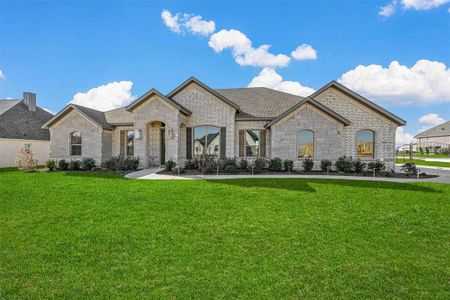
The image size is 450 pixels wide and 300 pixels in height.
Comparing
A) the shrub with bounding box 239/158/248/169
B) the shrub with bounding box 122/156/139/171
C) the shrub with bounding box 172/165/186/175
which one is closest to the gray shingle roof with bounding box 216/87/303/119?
the shrub with bounding box 239/158/248/169

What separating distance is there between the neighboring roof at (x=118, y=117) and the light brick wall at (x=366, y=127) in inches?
546

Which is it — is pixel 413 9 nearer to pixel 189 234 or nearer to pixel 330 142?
pixel 330 142

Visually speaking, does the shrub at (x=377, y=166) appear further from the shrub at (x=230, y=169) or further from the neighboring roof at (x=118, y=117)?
the neighboring roof at (x=118, y=117)

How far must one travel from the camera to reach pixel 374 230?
6.47 meters

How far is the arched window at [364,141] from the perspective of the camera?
17891 mm

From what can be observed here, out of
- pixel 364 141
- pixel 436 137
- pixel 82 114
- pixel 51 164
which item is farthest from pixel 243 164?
pixel 436 137

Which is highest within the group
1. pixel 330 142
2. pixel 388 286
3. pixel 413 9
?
pixel 413 9

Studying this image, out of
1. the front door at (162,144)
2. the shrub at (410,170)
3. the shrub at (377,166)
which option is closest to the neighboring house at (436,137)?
the shrub at (410,170)

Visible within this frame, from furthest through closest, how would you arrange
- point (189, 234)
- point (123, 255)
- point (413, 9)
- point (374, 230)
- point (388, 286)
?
point (413, 9), point (374, 230), point (189, 234), point (123, 255), point (388, 286)

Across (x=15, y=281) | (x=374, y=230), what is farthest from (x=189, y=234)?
(x=374, y=230)

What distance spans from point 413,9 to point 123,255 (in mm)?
16238

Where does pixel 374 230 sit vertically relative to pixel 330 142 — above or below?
below

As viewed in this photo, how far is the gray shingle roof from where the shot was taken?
19000mm

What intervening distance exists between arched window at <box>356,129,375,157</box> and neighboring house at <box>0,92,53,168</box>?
26.6m
